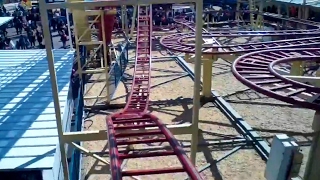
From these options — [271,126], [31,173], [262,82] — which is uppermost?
[262,82]

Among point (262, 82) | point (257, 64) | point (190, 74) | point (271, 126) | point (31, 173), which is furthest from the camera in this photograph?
point (190, 74)

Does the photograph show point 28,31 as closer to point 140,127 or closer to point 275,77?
point 140,127

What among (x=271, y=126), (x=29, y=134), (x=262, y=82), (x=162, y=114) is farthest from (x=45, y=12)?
(x=271, y=126)

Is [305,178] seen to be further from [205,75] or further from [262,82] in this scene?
[205,75]

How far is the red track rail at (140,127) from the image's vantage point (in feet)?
11.8

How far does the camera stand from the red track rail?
3605 millimetres

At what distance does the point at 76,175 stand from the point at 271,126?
19.0 feet

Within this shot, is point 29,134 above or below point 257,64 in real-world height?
below

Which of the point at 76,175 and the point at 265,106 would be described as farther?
the point at 265,106

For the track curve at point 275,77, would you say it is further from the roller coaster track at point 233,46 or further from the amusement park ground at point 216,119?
the amusement park ground at point 216,119

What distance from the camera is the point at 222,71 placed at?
50.8 ft

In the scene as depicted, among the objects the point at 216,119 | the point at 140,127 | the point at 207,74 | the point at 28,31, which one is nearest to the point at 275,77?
Answer: the point at 140,127

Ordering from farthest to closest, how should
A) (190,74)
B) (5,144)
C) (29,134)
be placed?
1. (190,74)
2. (29,134)
3. (5,144)

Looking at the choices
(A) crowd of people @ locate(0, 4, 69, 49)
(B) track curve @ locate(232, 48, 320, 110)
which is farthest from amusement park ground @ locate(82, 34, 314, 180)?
(A) crowd of people @ locate(0, 4, 69, 49)
